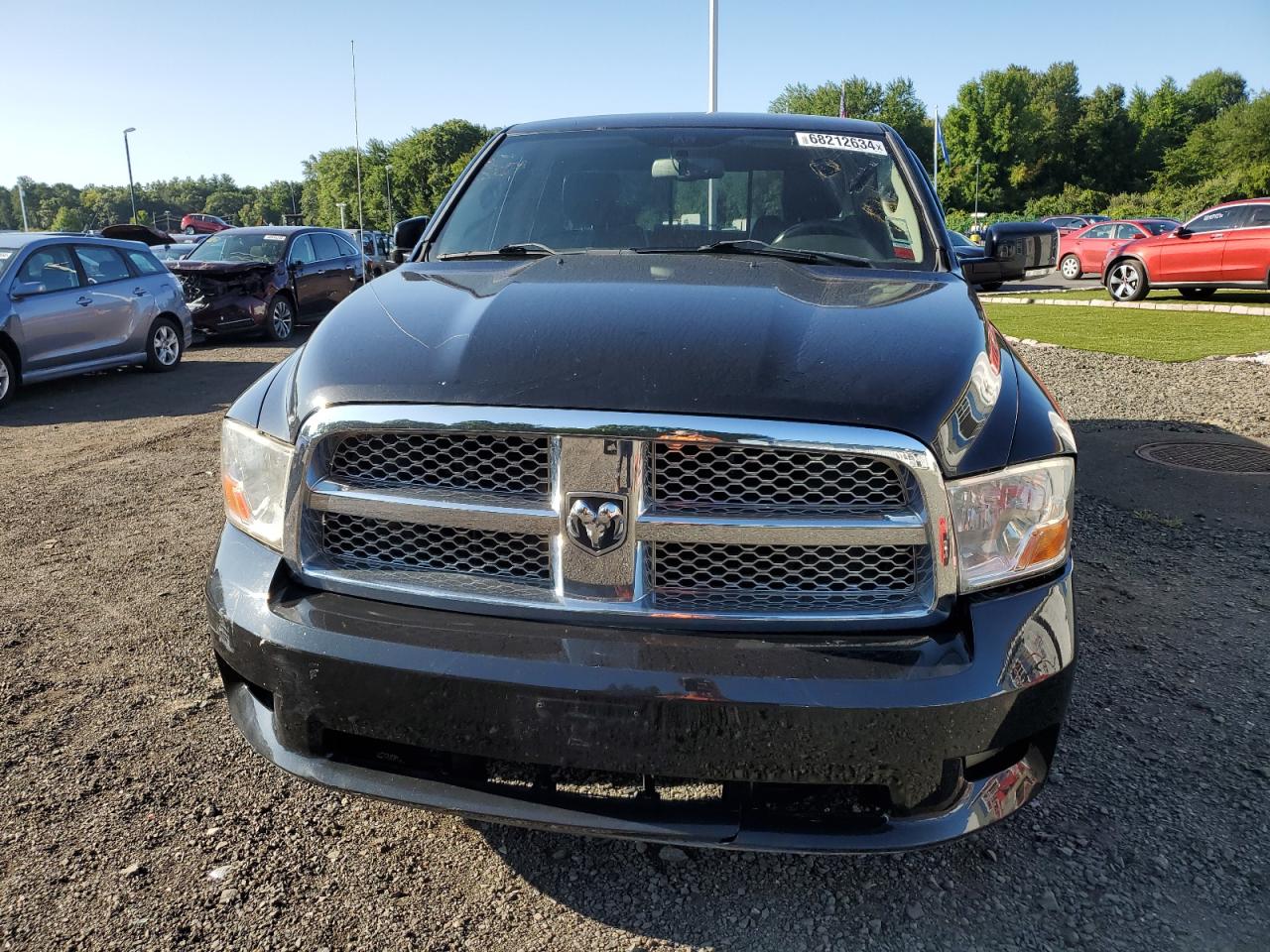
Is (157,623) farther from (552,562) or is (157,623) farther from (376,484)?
(552,562)

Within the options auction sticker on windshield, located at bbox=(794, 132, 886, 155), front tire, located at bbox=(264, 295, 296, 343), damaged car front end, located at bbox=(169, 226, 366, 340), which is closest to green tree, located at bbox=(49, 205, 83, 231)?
damaged car front end, located at bbox=(169, 226, 366, 340)

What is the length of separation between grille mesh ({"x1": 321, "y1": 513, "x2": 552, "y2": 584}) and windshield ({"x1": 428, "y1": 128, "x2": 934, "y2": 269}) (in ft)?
4.63

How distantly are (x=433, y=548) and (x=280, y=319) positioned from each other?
528 inches

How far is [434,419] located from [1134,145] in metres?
113

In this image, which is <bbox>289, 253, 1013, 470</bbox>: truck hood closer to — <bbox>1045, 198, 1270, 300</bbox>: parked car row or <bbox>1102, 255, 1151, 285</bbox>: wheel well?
<bbox>1045, 198, 1270, 300</bbox>: parked car row

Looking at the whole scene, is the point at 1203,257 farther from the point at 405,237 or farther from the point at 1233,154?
the point at 1233,154

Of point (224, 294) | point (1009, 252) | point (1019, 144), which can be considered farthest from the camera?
point (1019, 144)

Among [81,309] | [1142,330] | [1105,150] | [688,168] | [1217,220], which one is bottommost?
[1142,330]

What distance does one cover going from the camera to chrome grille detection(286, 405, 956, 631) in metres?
1.90

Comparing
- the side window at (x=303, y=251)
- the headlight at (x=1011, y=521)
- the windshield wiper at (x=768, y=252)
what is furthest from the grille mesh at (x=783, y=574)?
the side window at (x=303, y=251)

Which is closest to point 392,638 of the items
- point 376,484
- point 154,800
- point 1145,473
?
point 376,484

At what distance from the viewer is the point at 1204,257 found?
57.6 feet

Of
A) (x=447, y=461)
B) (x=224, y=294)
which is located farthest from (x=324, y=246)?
(x=447, y=461)

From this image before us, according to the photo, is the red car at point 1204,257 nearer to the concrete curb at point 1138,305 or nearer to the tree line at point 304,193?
the concrete curb at point 1138,305
